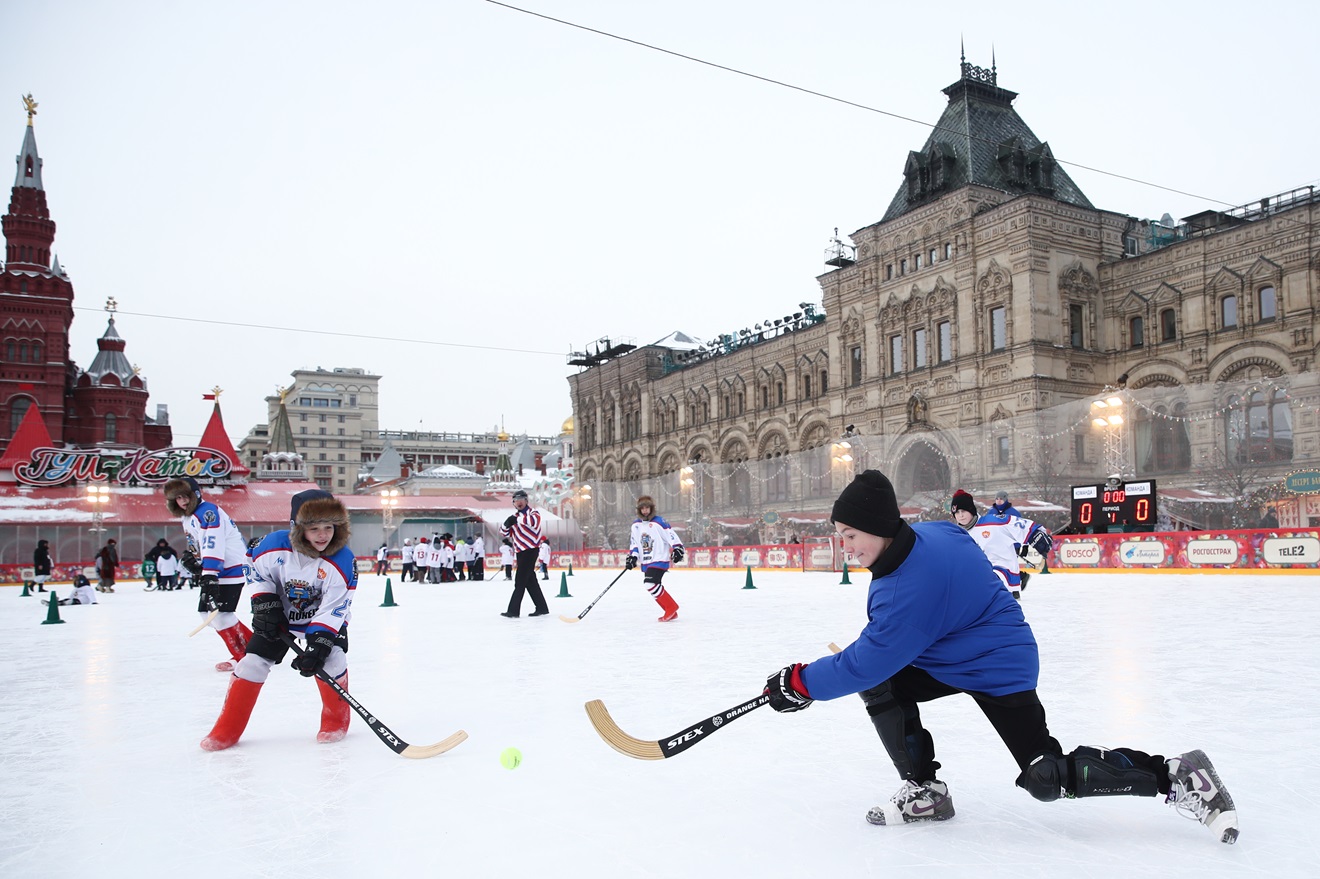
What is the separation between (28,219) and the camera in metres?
54.0

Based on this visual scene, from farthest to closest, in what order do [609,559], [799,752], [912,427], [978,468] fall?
[912,427] → [609,559] → [978,468] → [799,752]

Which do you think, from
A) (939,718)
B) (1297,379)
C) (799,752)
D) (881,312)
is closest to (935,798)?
(799,752)

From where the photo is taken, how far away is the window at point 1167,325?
1374 inches

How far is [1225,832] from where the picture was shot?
3.18 meters

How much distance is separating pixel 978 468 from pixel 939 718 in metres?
28.5

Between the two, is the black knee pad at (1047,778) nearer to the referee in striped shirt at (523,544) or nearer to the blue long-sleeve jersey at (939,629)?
the blue long-sleeve jersey at (939,629)

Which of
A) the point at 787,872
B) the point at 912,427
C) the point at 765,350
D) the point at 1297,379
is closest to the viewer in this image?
the point at 787,872

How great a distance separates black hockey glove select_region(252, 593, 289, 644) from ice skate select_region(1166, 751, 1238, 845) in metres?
4.11

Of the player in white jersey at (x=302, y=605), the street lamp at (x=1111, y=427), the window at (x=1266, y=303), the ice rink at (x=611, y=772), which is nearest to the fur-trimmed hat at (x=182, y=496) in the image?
the ice rink at (x=611, y=772)

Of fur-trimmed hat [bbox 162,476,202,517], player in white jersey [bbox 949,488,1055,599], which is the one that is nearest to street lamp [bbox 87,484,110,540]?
fur-trimmed hat [bbox 162,476,202,517]

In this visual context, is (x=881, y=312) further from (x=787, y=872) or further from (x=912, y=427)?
(x=787, y=872)

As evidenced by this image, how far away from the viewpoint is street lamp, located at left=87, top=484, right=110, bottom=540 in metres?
35.1

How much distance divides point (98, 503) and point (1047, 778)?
3780 cm

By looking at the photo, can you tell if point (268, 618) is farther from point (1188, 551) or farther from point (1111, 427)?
point (1111, 427)
